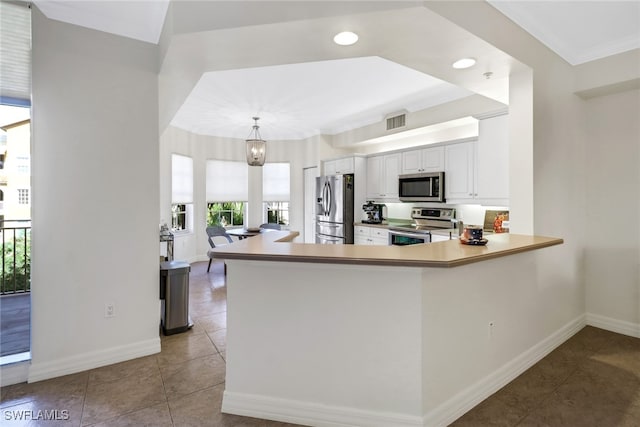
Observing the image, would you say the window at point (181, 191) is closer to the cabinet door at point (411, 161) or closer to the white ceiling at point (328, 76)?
the white ceiling at point (328, 76)

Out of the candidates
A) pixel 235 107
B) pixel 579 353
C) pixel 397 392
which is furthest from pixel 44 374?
pixel 579 353

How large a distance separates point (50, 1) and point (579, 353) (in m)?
4.87

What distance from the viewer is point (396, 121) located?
510 cm

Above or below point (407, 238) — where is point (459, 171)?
above

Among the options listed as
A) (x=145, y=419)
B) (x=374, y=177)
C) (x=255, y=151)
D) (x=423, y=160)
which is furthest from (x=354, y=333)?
(x=374, y=177)

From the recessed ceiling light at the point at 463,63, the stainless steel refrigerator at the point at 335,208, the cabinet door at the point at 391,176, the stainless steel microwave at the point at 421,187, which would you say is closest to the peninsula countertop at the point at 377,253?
the recessed ceiling light at the point at 463,63

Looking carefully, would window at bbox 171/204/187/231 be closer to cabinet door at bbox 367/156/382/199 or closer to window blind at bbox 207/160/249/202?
window blind at bbox 207/160/249/202

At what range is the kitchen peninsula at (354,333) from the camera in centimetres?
175

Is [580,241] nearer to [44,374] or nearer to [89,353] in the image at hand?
[89,353]

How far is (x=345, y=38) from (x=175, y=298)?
2679mm

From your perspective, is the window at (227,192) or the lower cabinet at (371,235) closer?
the lower cabinet at (371,235)

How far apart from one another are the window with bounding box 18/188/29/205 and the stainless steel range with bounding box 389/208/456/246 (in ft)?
13.7

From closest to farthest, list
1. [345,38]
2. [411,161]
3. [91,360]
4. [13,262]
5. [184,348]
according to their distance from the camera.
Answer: [345,38]
[91,360]
[184,348]
[13,262]
[411,161]

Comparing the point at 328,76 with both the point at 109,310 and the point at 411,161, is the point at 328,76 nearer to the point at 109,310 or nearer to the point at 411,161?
the point at 411,161
